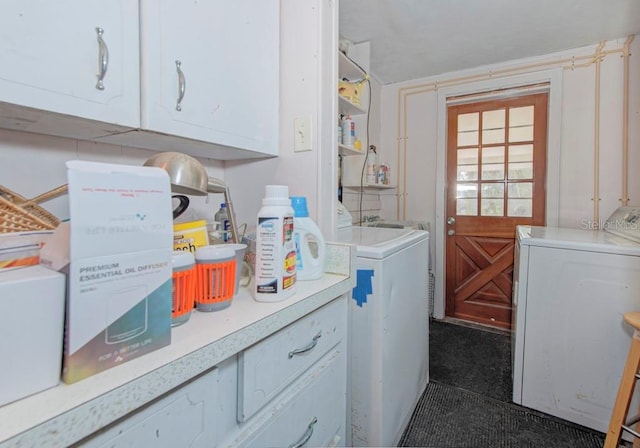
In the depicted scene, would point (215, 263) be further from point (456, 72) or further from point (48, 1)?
point (456, 72)

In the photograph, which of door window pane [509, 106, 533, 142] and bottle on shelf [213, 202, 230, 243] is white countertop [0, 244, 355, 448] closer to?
bottle on shelf [213, 202, 230, 243]

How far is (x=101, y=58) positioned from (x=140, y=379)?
64cm

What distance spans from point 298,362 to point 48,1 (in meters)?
0.92

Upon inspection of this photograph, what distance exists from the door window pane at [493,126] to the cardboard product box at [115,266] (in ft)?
10.0

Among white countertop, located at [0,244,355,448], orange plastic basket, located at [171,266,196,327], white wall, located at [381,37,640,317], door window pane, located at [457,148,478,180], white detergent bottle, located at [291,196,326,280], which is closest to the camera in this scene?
white countertop, located at [0,244,355,448]

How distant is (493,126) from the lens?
284 cm

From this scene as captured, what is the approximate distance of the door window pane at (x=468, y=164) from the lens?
2920mm

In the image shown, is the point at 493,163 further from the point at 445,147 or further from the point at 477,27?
the point at 477,27

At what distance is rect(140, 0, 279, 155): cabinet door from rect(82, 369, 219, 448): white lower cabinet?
0.60m

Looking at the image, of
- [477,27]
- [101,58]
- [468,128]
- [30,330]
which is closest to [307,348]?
[30,330]

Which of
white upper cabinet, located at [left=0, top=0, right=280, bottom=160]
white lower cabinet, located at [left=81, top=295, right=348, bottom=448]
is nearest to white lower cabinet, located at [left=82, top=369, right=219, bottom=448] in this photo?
white lower cabinet, located at [left=81, top=295, right=348, bottom=448]

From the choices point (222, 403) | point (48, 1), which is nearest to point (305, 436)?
point (222, 403)

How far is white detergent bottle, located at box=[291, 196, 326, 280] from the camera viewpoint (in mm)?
932

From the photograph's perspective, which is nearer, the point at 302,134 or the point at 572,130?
the point at 302,134
